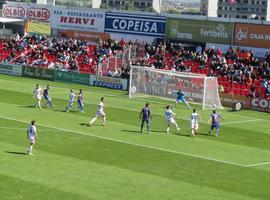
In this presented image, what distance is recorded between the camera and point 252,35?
66562mm

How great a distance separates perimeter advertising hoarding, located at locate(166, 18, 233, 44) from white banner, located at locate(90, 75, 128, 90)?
9.00 meters

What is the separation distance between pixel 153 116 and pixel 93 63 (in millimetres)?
24179

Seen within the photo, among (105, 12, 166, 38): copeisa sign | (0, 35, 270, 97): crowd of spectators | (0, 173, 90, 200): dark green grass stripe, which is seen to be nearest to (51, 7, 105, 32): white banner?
(105, 12, 166, 38): copeisa sign

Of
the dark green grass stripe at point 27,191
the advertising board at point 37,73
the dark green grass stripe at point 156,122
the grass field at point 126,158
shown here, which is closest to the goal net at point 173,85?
the grass field at point 126,158

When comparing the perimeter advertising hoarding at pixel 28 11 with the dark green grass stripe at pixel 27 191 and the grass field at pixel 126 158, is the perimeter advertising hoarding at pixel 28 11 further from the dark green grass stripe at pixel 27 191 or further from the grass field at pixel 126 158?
the dark green grass stripe at pixel 27 191

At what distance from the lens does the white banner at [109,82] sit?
66800 mm

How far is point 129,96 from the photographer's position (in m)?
60.6

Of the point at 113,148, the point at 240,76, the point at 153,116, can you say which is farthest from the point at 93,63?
the point at 113,148

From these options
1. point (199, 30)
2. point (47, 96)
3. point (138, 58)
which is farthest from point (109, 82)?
point (47, 96)

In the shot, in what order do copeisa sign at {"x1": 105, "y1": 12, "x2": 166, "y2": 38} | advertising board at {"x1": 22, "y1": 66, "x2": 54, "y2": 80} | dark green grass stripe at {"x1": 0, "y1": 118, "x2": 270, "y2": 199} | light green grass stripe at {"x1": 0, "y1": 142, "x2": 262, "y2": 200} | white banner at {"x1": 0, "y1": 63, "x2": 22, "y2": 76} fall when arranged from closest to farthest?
light green grass stripe at {"x1": 0, "y1": 142, "x2": 262, "y2": 200} < dark green grass stripe at {"x1": 0, "y1": 118, "x2": 270, "y2": 199} < advertising board at {"x1": 22, "y1": 66, "x2": 54, "y2": 80} < copeisa sign at {"x1": 105, "y1": 12, "x2": 166, "y2": 38} < white banner at {"x1": 0, "y1": 63, "x2": 22, "y2": 76}

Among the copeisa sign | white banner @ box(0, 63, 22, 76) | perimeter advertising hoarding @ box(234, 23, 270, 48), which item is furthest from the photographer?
white banner @ box(0, 63, 22, 76)

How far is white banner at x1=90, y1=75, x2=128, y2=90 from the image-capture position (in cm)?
6680

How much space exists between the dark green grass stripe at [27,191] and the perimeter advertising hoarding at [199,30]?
144 ft

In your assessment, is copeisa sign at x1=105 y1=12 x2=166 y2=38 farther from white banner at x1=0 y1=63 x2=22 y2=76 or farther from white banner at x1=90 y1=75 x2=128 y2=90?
white banner at x1=0 y1=63 x2=22 y2=76
